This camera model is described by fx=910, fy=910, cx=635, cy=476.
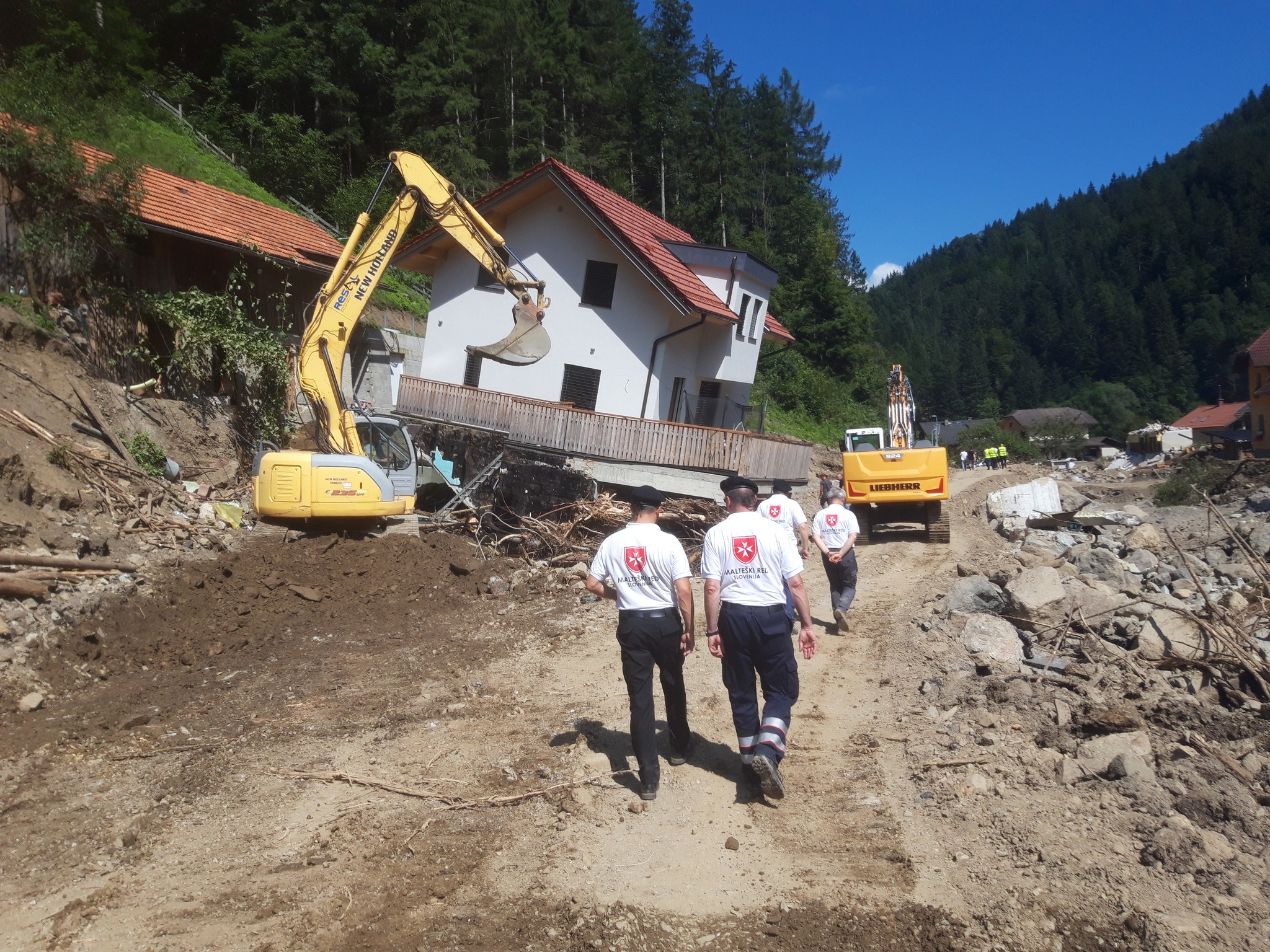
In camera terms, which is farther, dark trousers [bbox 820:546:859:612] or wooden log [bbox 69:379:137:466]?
wooden log [bbox 69:379:137:466]

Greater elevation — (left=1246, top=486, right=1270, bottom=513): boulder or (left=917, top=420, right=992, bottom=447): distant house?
(left=917, top=420, right=992, bottom=447): distant house

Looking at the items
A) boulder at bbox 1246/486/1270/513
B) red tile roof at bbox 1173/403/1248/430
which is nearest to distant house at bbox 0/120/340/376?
boulder at bbox 1246/486/1270/513

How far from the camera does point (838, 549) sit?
32.1 feet

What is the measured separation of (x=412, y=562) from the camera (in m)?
12.8

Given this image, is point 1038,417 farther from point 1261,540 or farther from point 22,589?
point 22,589

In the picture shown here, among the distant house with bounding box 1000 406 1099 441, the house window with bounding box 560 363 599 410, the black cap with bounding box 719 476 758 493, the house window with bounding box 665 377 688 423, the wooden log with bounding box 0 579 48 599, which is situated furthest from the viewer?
the distant house with bounding box 1000 406 1099 441

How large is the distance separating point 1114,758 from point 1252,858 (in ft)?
3.49

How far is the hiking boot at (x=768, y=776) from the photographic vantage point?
17.3 feet

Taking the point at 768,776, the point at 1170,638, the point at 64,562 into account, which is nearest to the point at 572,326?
the point at 64,562

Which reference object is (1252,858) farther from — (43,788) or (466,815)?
(43,788)

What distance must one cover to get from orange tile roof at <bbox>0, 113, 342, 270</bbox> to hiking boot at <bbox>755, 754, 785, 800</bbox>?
54.6 feet

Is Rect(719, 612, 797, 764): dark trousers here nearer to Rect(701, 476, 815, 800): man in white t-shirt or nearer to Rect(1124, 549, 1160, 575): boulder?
Rect(701, 476, 815, 800): man in white t-shirt

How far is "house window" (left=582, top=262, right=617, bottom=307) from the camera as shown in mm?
22656

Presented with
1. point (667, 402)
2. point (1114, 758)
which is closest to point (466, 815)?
point (1114, 758)
